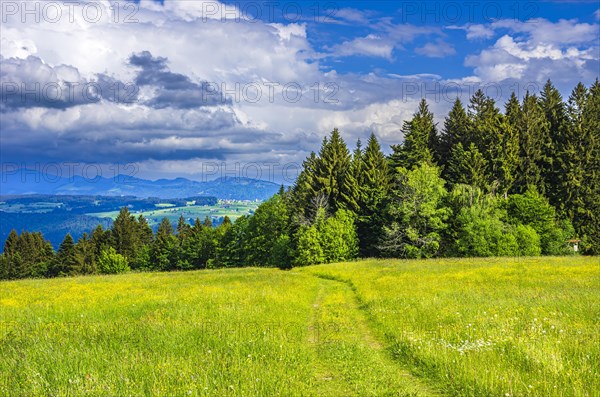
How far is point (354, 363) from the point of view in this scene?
9109 mm

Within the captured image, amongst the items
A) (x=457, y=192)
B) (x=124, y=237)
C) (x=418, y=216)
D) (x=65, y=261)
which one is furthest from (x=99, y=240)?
(x=457, y=192)

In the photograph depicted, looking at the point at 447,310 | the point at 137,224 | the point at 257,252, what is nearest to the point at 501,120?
the point at 257,252

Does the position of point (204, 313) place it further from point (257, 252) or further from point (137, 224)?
point (137, 224)

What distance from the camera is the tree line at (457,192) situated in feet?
170

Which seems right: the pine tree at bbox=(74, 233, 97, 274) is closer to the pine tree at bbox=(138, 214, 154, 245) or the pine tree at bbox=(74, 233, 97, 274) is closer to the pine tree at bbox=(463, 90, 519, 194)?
the pine tree at bbox=(138, 214, 154, 245)

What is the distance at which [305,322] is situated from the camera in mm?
14414

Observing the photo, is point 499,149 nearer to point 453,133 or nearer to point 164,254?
point 453,133

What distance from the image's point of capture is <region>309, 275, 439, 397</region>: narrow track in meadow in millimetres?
7535

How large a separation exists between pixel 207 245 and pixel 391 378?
92.7 meters

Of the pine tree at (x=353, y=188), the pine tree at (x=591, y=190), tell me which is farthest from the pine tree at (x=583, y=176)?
the pine tree at (x=353, y=188)

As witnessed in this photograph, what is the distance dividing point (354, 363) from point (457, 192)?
4838 centimetres

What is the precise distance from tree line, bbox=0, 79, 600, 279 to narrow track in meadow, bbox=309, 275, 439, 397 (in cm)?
3940

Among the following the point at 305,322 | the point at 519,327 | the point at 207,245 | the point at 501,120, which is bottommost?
the point at 207,245

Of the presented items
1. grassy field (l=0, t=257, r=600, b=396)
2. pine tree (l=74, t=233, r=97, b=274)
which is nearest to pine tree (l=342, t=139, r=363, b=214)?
grassy field (l=0, t=257, r=600, b=396)
